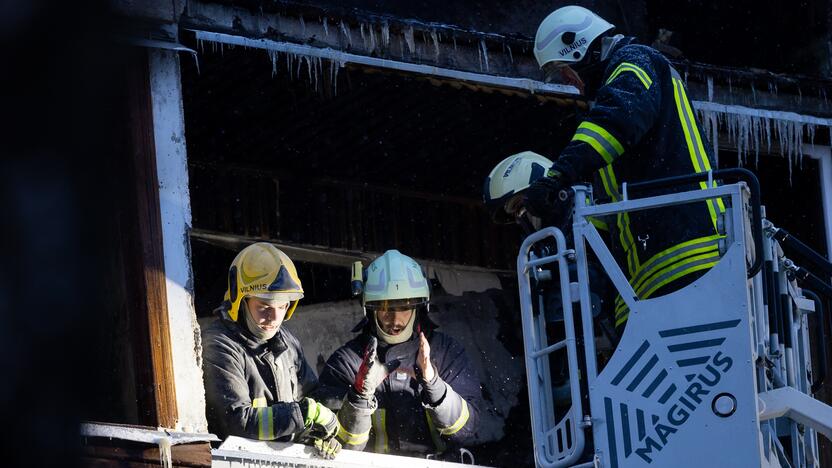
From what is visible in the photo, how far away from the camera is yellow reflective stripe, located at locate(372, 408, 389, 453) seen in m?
7.59

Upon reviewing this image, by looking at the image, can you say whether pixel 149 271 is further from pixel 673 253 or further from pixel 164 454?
pixel 673 253

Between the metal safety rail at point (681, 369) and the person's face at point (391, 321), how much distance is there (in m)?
2.60

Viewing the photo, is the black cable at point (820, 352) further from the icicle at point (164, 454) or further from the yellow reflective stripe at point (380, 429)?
the icicle at point (164, 454)

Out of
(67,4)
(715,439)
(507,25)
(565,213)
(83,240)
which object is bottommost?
(715,439)

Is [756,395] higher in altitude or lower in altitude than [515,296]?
lower

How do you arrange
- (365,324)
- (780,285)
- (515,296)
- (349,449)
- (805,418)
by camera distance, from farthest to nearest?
(515,296), (365,324), (349,449), (780,285), (805,418)

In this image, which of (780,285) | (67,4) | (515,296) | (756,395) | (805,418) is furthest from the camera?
(515,296)

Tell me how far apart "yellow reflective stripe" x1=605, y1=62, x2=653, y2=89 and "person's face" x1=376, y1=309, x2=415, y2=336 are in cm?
253

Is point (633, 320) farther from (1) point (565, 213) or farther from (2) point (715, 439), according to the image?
(1) point (565, 213)

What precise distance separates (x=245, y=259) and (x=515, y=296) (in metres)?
3.85

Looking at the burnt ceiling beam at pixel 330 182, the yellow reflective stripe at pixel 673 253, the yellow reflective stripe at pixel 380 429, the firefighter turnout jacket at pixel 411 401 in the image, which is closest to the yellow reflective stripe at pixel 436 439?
the firefighter turnout jacket at pixel 411 401

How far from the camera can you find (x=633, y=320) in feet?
16.6

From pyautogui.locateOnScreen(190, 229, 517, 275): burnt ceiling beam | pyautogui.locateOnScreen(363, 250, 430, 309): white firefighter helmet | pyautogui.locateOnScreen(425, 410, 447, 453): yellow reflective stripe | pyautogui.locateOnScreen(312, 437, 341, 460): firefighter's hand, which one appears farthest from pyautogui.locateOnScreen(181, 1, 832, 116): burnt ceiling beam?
pyautogui.locateOnScreen(312, 437, 341, 460): firefighter's hand

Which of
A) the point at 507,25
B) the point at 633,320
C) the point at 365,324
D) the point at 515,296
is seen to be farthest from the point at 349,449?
the point at 507,25
